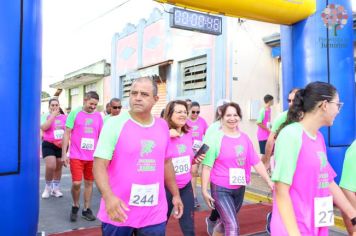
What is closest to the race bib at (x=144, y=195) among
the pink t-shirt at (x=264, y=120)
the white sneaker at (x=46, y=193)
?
the white sneaker at (x=46, y=193)

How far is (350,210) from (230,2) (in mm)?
3590

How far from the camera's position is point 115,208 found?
2.47 metres

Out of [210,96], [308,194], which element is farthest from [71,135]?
[210,96]

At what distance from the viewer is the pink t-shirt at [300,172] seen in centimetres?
215

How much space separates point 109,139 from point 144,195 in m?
0.46

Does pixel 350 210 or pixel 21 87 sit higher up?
pixel 21 87

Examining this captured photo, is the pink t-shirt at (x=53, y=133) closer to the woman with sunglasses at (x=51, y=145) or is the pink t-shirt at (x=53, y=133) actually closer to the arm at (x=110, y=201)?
the woman with sunglasses at (x=51, y=145)

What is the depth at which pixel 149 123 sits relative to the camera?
286 cm

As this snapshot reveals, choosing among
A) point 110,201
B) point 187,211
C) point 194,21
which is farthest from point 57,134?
point 110,201

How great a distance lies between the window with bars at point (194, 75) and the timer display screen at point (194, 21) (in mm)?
4550

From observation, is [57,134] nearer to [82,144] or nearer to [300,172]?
[82,144]

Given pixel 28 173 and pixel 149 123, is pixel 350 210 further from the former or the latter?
pixel 28 173

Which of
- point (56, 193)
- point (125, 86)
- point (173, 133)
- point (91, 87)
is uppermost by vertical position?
point (91, 87)

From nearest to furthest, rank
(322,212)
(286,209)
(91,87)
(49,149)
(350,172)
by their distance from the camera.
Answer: (286,209) < (322,212) < (350,172) < (49,149) < (91,87)
